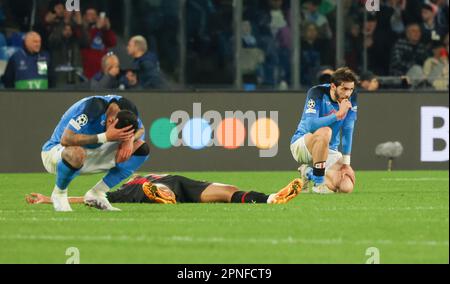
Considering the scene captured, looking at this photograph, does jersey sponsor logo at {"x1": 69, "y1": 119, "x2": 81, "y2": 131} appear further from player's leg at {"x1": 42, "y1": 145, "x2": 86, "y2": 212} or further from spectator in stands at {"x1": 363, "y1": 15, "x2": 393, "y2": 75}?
spectator in stands at {"x1": 363, "y1": 15, "x2": 393, "y2": 75}

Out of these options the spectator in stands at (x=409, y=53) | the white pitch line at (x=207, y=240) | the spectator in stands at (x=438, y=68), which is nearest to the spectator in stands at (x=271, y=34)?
the spectator in stands at (x=409, y=53)

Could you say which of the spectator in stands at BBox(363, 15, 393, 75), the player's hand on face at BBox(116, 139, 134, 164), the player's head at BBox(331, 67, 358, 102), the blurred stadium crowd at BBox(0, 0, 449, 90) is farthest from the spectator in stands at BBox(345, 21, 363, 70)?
the player's hand on face at BBox(116, 139, 134, 164)

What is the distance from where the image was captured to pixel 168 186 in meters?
16.5

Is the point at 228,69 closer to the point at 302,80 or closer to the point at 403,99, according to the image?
the point at 302,80

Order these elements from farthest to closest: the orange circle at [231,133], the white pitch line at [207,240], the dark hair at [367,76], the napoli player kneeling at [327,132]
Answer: the dark hair at [367,76] → the orange circle at [231,133] → the napoli player kneeling at [327,132] → the white pitch line at [207,240]

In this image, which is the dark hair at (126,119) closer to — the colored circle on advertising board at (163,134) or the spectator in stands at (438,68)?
the colored circle on advertising board at (163,134)

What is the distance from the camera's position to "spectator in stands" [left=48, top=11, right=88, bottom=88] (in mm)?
24000

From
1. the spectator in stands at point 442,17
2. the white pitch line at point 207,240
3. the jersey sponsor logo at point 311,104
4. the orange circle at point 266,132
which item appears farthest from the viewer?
the spectator in stands at point 442,17

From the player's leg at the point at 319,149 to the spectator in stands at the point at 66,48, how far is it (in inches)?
247

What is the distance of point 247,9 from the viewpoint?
24.6 meters

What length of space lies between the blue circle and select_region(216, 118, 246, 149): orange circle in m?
0.18

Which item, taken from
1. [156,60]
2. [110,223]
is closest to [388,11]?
[156,60]

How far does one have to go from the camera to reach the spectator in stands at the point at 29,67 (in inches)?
930
